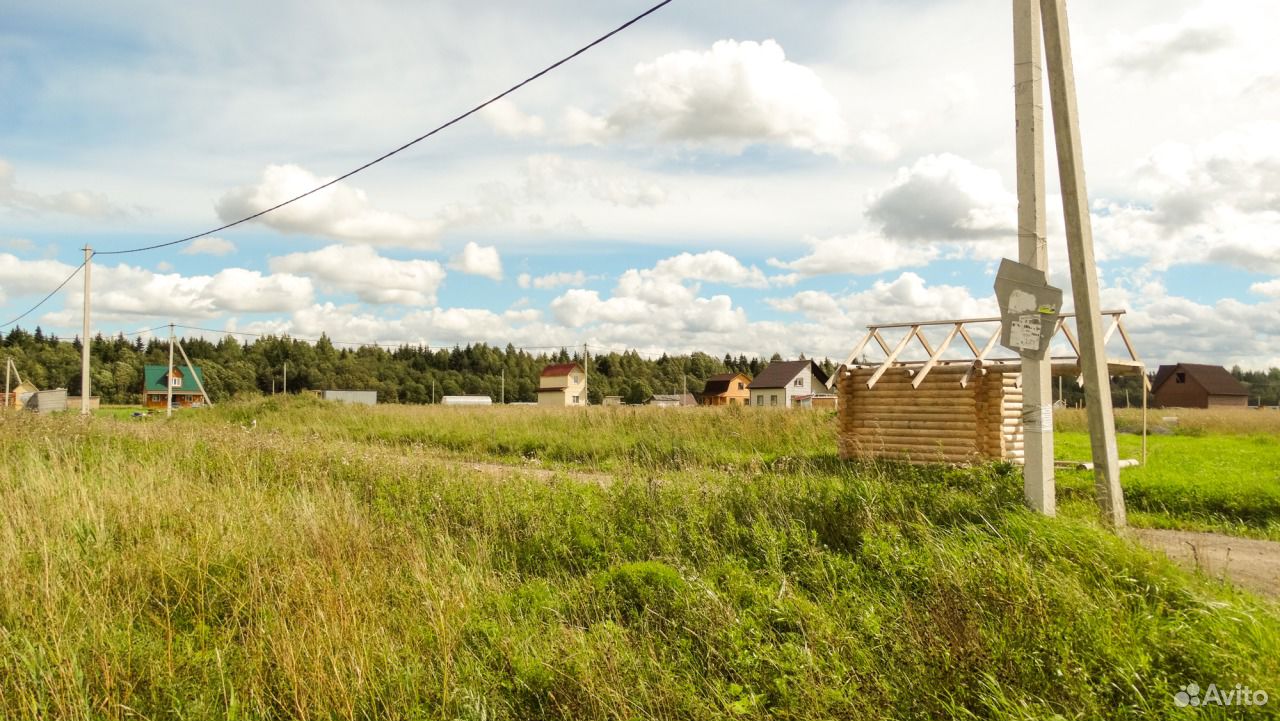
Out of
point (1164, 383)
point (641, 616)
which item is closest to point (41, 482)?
point (641, 616)

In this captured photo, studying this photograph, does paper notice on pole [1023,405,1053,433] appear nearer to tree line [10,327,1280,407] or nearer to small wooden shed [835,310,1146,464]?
small wooden shed [835,310,1146,464]

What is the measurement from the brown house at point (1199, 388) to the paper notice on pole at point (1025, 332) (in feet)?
255

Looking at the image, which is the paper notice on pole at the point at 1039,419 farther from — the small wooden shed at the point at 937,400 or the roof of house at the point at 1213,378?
the roof of house at the point at 1213,378

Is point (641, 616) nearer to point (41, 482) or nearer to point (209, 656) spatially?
point (209, 656)

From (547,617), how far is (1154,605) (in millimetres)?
3533

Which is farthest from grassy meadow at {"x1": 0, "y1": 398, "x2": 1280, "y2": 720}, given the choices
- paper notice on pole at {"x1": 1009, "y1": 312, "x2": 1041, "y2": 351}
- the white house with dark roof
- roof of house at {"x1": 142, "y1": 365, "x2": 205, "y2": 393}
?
roof of house at {"x1": 142, "y1": 365, "x2": 205, "y2": 393}

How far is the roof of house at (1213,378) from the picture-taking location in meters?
70.8

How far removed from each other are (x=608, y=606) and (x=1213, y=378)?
85.6 m

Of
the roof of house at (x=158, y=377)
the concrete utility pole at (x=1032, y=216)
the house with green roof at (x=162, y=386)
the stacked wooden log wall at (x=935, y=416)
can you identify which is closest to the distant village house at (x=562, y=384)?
the house with green roof at (x=162, y=386)

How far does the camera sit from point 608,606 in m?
5.15

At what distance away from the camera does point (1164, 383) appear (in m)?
76.0

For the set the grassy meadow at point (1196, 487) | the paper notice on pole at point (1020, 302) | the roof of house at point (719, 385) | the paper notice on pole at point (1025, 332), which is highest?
the paper notice on pole at point (1020, 302)

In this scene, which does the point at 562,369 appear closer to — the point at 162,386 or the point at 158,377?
the point at 162,386

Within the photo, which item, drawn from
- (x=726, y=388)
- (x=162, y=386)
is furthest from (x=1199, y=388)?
(x=162, y=386)
